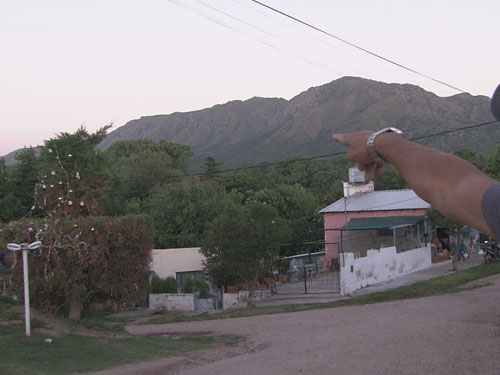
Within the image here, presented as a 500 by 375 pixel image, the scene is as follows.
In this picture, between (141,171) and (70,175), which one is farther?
(141,171)

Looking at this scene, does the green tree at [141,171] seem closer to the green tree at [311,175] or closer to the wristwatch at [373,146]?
the green tree at [311,175]

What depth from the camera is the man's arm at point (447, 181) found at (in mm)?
1385

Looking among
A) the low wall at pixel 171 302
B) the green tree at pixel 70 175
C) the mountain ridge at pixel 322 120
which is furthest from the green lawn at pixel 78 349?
the mountain ridge at pixel 322 120

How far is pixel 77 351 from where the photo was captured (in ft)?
39.6

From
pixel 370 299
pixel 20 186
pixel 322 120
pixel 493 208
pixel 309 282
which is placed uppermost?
pixel 322 120

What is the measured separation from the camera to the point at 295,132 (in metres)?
124

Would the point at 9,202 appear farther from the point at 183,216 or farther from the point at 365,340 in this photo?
the point at 365,340

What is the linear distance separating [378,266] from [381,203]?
8359mm

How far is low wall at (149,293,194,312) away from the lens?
76.2 feet

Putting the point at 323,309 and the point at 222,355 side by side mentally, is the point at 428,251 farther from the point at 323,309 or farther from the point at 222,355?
the point at 222,355

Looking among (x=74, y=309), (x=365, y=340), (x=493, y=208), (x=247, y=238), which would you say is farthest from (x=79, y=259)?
(x=493, y=208)

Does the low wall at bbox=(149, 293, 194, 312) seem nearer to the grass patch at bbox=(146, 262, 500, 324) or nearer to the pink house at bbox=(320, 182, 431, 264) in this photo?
the grass patch at bbox=(146, 262, 500, 324)

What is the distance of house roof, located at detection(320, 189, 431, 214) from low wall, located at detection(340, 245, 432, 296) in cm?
326

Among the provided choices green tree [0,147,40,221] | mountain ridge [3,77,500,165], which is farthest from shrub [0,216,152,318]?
mountain ridge [3,77,500,165]
